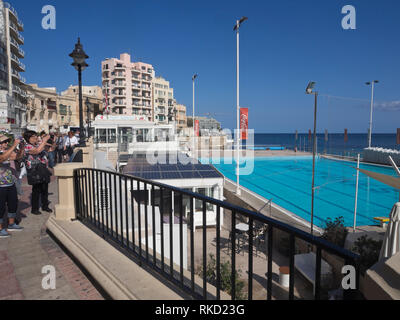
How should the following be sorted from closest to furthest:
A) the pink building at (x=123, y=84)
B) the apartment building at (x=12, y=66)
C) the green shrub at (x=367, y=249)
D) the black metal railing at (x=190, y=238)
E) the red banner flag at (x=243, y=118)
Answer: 1. the black metal railing at (x=190, y=238)
2. the green shrub at (x=367, y=249)
3. the red banner flag at (x=243, y=118)
4. the apartment building at (x=12, y=66)
5. the pink building at (x=123, y=84)

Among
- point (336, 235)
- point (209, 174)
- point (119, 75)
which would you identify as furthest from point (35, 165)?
point (119, 75)

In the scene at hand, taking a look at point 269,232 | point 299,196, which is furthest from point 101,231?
point 299,196

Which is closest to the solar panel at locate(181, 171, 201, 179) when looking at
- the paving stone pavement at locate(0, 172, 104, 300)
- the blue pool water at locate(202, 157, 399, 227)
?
the blue pool water at locate(202, 157, 399, 227)

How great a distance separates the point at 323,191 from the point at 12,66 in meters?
54.5

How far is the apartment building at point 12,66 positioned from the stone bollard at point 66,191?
137 ft

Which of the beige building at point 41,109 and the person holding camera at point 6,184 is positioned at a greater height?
the beige building at point 41,109

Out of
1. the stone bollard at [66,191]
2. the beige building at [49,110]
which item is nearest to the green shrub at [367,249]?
the stone bollard at [66,191]

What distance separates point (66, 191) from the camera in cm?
535

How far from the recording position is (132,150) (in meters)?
26.6

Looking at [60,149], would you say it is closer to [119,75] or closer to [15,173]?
[15,173]

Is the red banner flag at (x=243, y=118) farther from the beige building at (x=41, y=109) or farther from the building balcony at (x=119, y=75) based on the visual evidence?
the building balcony at (x=119, y=75)

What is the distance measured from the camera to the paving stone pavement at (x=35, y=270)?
10.3 ft

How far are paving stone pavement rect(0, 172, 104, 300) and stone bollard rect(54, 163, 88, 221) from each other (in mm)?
445
